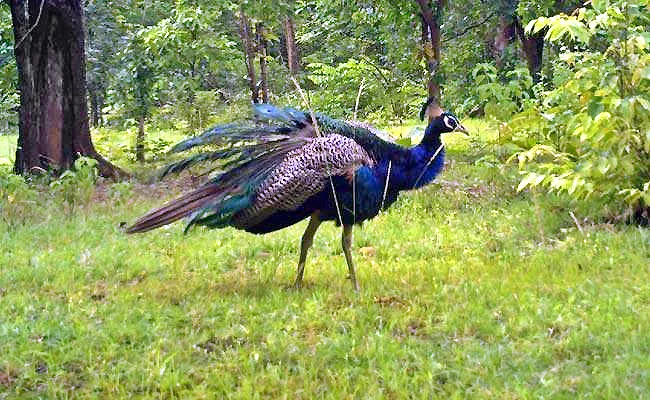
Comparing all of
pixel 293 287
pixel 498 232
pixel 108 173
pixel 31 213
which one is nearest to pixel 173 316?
pixel 293 287

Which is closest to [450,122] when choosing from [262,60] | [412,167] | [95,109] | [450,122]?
[450,122]

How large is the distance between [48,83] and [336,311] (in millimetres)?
7124

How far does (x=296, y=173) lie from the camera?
556 cm

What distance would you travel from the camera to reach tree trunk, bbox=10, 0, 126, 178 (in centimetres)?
1088

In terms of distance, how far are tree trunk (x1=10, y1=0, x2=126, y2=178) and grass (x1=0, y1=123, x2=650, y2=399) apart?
9.79ft

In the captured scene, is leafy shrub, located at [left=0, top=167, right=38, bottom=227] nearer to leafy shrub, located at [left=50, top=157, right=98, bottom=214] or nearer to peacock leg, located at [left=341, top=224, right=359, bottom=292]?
leafy shrub, located at [left=50, top=157, right=98, bottom=214]

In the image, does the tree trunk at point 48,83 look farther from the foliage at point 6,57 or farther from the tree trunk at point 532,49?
the tree trunk at point 532,49

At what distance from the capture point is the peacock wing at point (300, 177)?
5.55 metres

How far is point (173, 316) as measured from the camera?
204 inches

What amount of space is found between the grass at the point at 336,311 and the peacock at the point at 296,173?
1.68ft

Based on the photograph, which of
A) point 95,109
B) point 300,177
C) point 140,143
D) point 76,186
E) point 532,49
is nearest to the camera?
point 300,177

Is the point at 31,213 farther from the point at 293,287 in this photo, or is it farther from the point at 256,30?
the point at 256,30

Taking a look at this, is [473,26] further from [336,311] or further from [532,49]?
[336,311]

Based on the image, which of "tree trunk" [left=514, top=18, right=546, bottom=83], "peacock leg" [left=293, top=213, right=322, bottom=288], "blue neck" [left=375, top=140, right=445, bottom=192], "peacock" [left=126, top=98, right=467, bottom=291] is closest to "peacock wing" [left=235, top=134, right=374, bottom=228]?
"peacock" [left=126, top=98, right=467, bottom=291]
